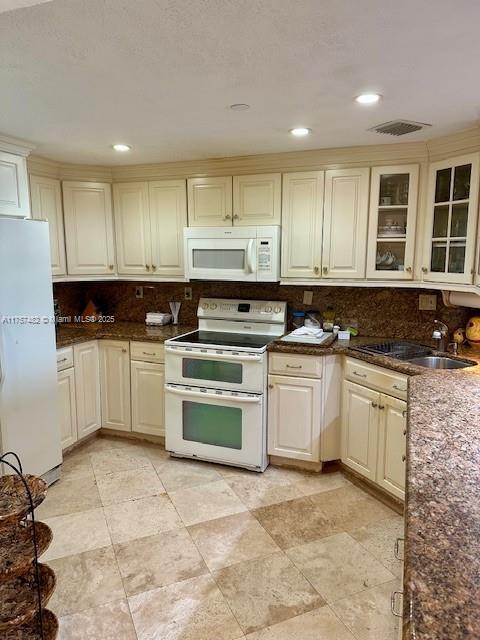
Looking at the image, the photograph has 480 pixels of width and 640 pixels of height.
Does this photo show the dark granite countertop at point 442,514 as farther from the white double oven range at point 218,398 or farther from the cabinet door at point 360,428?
the white double oven range at point 218,398

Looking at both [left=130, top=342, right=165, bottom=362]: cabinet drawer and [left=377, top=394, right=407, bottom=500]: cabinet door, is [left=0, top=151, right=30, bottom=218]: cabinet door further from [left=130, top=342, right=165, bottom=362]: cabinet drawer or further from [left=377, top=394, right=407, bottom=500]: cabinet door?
[left=377, top=394, right=407, bottom=500]: cabinet door

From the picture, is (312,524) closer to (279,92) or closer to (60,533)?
(60,533)

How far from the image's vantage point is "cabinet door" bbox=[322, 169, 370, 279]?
2975 millimetres

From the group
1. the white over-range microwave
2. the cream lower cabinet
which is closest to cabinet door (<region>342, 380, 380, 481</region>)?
the cream lower cabinet

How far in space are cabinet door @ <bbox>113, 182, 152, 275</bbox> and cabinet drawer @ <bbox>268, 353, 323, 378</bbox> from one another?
55.2 inches

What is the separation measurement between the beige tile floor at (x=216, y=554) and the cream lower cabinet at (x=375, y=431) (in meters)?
0.20

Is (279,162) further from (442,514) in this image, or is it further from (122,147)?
(442,514)

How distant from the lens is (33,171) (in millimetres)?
3162

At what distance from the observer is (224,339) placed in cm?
325

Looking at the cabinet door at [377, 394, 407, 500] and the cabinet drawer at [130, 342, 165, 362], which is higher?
the cabinet drawer at [130, 342, 165, 362]

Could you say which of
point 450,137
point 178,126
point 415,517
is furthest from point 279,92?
point 415,517

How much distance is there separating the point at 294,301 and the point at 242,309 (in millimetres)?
435

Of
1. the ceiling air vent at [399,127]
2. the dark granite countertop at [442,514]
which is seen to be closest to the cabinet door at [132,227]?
the ceiling air vent at [399,127]

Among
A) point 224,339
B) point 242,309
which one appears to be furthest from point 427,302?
point 224,339
